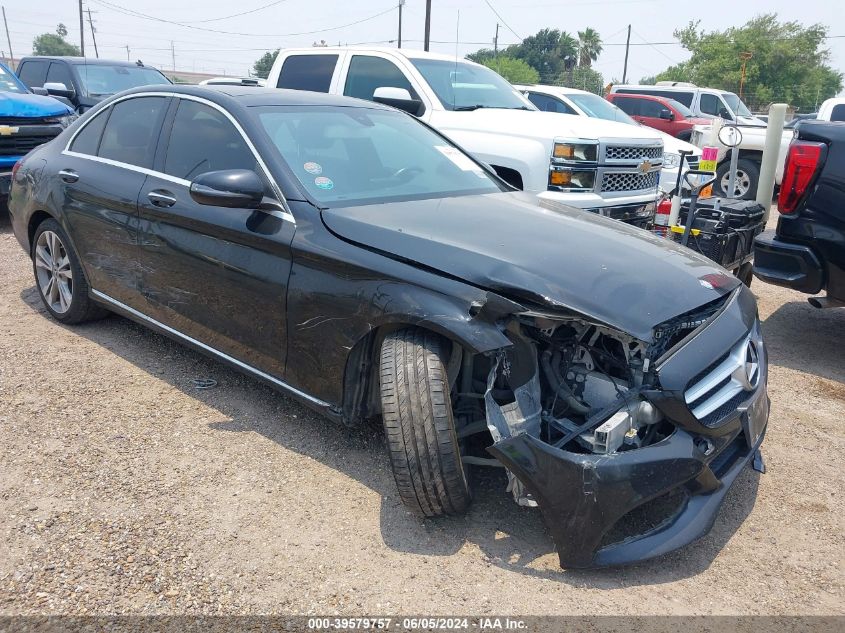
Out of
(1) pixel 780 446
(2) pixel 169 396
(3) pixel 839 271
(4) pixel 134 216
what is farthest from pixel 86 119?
(3) pixel 839 271

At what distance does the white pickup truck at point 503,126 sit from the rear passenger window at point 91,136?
8.00ft

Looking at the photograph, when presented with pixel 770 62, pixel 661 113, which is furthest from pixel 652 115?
pixel 770 62

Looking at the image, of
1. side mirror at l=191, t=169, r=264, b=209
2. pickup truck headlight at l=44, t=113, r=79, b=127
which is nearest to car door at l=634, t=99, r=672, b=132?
pickup truck headlight at l=44, t=113, r=79, b=127

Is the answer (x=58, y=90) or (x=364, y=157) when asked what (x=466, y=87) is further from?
(x=58, y=90)

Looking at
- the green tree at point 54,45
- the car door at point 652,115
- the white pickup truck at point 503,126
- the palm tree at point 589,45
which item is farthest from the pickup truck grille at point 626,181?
the green tree at point 54,45

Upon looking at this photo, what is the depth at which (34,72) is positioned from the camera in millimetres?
12312

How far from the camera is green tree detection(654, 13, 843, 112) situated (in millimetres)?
51156

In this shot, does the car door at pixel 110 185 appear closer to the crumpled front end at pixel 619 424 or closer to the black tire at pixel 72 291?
the black tire at pixel 72 291

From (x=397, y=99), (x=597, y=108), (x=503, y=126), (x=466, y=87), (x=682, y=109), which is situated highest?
(x=466, y=87)

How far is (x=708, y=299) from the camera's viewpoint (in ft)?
9.55

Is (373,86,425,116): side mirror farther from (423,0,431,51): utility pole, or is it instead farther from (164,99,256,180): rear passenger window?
(423,0,431,51): utility pole

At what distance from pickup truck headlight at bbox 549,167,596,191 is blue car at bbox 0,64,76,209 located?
589cm

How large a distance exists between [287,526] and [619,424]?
54.3 inches

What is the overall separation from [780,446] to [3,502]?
3.68 m
